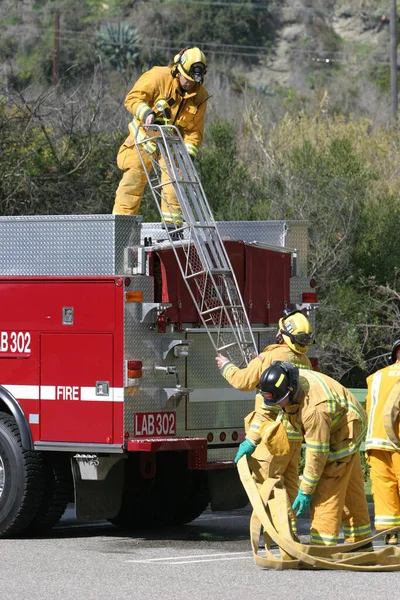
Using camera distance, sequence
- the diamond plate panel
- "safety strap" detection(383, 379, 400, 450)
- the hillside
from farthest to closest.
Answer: the hillside < the diamond plate panel < "safety strap" detection(383, 379, 400, 450)

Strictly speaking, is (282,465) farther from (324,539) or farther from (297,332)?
(297,332)

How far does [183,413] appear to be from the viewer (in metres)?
9.80

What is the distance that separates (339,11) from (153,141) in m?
66.8

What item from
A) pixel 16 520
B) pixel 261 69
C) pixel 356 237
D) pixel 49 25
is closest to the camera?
pixel 16 520

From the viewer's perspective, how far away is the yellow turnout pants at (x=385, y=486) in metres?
9.20

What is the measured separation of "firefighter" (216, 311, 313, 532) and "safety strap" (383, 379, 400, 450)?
663 mm

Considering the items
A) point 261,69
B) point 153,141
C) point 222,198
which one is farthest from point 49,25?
point 153,141

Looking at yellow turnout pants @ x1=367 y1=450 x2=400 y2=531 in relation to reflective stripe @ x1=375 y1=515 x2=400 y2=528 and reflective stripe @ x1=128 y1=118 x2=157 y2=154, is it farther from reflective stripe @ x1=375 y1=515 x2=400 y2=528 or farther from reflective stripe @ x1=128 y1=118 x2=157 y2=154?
reflective stripe @ x1=128 y1=118 x2=157 y2=154

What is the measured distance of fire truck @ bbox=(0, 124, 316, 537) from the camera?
9477 millimetres

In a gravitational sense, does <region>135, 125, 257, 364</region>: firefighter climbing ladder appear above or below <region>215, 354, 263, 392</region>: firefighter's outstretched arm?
above

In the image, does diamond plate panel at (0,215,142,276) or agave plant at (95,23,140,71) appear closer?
diamond plate panel at (0,215,142,276)

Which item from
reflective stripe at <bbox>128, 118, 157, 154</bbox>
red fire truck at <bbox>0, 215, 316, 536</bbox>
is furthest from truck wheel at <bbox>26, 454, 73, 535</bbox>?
reflective stripe at <bbox>128, 118, 157, 154</bbox>

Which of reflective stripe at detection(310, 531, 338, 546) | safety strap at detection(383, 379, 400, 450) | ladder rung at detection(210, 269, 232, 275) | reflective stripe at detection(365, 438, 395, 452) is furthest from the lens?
ladder rung at detection(210, 269, 232, 275)

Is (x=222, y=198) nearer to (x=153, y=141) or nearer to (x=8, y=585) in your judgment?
(x=153, y=141)
